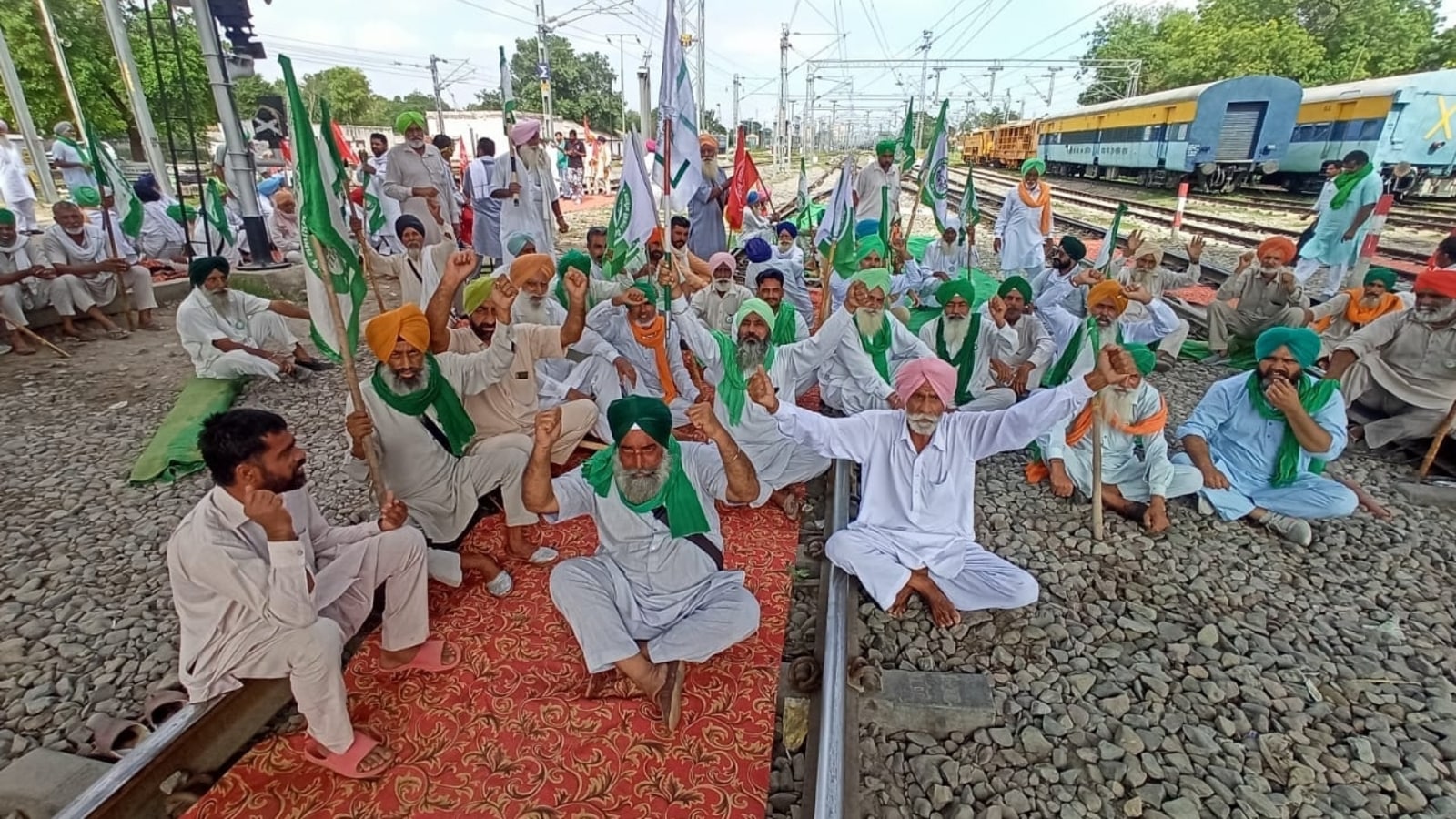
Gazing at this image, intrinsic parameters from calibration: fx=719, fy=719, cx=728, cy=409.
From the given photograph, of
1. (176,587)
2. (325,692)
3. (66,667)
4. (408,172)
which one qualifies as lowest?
(66,667)

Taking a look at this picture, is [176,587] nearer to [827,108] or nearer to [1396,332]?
[1396,332]

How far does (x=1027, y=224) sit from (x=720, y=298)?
206 inches

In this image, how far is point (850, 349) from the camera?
5.17 metres

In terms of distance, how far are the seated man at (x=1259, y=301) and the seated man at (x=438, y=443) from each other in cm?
685

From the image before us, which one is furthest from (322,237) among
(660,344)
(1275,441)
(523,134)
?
(523,134)

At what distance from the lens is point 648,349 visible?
18.2 ft

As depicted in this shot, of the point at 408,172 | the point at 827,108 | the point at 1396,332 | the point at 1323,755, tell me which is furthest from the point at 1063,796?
the point at 827,108

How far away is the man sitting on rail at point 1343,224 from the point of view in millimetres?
8500

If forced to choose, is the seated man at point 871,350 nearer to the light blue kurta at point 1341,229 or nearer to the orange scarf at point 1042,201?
the orange scarf at point 1042,201

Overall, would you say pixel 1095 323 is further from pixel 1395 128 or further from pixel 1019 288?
pixel 1395 128

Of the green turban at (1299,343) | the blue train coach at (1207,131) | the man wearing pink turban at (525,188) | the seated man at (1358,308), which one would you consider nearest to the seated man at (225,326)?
the man wearing pink turban at (525,188)

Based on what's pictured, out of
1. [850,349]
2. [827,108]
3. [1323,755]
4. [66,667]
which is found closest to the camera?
[1323,755]

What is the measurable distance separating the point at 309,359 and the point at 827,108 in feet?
187

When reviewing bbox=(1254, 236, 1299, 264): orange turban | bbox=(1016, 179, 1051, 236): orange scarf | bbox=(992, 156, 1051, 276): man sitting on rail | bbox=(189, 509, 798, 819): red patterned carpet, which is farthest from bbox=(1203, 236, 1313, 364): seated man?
bbox=(189, 509, 798, 819): red patterned carpet
